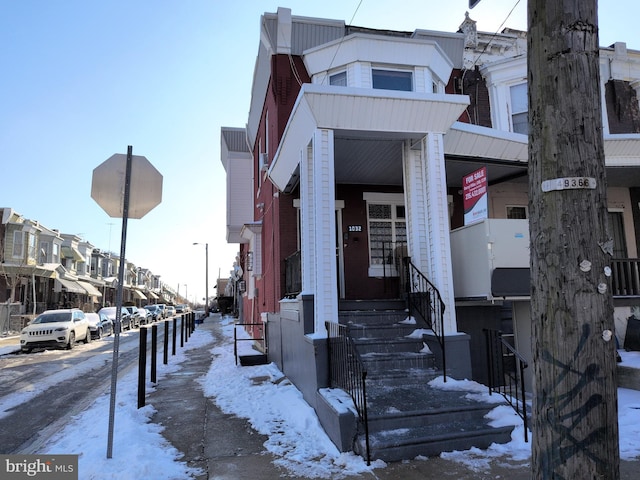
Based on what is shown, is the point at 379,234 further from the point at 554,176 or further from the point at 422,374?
the point at 554,176

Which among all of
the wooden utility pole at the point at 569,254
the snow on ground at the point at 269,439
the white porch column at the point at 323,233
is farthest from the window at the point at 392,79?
the wooden utility pole at the point at 569,254

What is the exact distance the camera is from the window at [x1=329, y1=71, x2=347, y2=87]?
10.9 metres

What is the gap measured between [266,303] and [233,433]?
731cm

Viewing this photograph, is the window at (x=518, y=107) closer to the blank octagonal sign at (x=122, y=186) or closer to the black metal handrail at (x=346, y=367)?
the black metal handrail at (x=346, y=367)

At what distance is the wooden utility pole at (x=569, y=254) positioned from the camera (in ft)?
6.76

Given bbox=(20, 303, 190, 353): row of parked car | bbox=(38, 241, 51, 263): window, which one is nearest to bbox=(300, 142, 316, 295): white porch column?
bbox=(20, 303, 190, 353): row of parked car

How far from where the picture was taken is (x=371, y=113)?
7.59 metres

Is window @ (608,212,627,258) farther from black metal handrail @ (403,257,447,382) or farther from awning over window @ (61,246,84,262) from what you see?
awning over window @ (61,246,84,262)

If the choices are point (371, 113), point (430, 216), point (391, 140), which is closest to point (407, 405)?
point (430, 216)

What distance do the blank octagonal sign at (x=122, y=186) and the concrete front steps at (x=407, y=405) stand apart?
11.9 feet

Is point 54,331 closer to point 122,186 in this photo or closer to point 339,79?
point 339,79

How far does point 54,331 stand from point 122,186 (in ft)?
50.2

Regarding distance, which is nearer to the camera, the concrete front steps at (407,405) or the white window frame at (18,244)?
the concrete front steps at (407,405)

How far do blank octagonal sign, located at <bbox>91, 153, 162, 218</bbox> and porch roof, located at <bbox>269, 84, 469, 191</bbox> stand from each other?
2.96m
